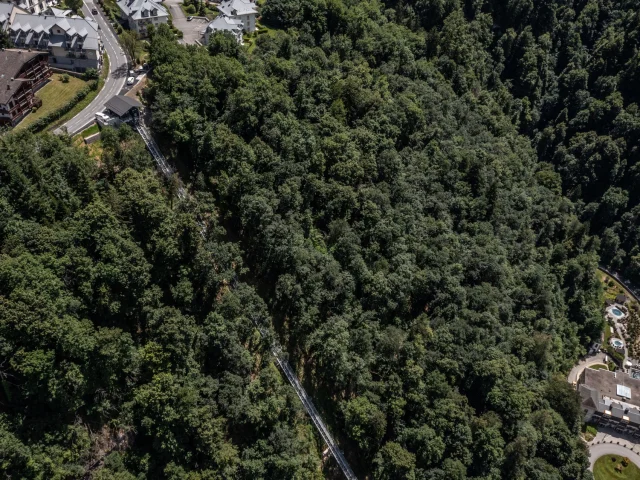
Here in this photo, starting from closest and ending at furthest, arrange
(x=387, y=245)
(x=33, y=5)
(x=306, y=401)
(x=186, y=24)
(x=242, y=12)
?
(x=306, y=401), (x=387, y=245), (x=33, y=5), (x=242, y=12), (x=186, y=24)

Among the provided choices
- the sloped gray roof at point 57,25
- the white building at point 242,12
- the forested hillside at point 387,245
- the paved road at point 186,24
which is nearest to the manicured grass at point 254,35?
the white building at point 242,12

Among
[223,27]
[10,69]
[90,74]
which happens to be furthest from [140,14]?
[10,69]

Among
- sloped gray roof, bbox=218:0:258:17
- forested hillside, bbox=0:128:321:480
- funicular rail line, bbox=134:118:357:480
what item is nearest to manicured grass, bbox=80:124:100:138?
forested hillside, bbox=0:128:321:480

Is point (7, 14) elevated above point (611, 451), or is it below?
above

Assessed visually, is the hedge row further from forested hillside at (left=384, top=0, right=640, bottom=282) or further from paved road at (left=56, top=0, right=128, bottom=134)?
forested hillside at (left=384, top=0, right=640, bottom=282)

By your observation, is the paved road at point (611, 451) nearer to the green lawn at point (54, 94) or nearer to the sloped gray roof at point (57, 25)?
the green lawn at point (54, 94)

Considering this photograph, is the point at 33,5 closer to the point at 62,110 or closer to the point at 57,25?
the point at 57,25
